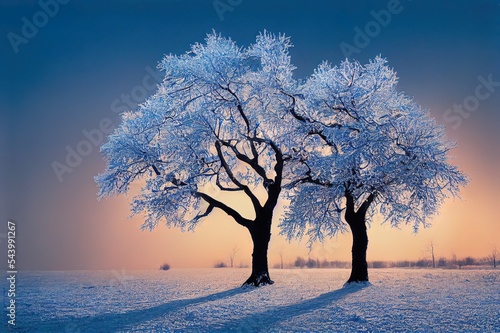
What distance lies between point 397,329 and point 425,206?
12.9 metres

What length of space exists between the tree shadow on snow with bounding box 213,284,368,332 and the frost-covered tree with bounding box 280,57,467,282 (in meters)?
5.68

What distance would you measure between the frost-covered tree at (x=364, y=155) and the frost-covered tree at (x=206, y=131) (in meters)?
1.42

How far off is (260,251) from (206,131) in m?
7.50

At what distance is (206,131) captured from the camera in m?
26.8

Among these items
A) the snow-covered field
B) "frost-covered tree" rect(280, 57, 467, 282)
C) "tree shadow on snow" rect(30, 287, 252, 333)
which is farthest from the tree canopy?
"tree shadow on snow" rect(30, 287, 252, 333)

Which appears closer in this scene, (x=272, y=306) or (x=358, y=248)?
(x=272, y=306)

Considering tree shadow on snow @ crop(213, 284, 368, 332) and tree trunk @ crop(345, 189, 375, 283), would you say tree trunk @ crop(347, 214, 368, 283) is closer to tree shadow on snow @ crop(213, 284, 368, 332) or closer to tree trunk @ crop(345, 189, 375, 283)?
tree trunk @ crop(345, 189, 375, 283)

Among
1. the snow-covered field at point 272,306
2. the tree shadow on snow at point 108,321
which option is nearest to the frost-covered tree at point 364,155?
the snow-covered field at point 272,306

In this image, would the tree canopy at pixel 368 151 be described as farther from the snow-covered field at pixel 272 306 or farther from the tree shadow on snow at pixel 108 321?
the tree shadow on snow at pixel 108 321

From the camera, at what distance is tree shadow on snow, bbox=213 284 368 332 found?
15.4m

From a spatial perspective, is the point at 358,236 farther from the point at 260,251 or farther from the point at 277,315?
the point at 277,315

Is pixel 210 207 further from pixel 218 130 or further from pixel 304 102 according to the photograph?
pixel 304 102

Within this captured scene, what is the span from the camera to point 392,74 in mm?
26438

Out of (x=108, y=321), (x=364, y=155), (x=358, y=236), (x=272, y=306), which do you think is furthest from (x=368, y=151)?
(x=108, y=321)
